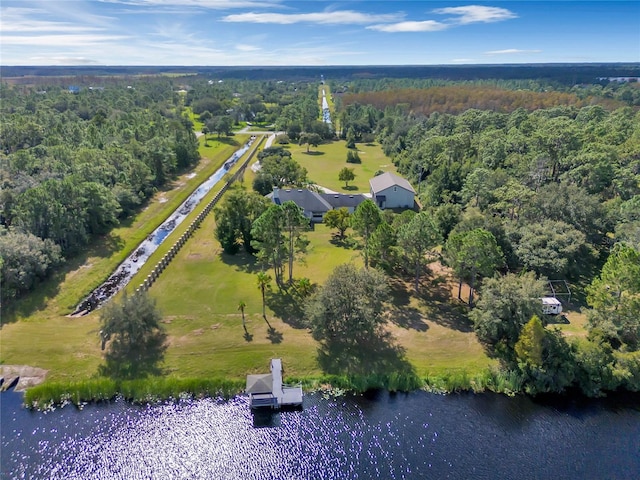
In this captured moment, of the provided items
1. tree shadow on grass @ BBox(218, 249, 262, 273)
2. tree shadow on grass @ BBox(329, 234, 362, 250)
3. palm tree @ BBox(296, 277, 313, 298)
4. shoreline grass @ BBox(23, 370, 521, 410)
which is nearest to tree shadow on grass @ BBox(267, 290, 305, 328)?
palm tree @ BBox(296, 277, 313, 298)

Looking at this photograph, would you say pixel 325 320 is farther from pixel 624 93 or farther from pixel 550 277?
pixel 624 93

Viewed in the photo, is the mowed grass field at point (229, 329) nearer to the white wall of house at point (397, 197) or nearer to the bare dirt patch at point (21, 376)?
the bare dirt patch at point (21, 376)

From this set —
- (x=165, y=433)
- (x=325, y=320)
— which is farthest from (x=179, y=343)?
(x=325, y=320)

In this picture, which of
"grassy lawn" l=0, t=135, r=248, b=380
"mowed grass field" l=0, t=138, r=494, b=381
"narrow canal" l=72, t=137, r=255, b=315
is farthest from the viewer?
"narrow canal" l=72, t=137, r=255, b=315

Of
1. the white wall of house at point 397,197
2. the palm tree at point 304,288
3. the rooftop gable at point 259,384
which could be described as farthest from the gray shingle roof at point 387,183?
the rooftop gable at point 259,384

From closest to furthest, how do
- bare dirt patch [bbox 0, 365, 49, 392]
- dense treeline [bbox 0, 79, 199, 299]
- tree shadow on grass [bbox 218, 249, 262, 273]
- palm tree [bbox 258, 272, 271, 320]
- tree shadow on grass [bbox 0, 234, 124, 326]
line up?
bare dirt patch [bbox 0, 365, 49, 392]
palm tree [bbox 258, 272, 271, 320]
tree shadow on grass [bbox 0, 234, 124, 326]
dense treeline [bbox 0, 79, 199, 299]
tree shadow on grass [bbox 218, 249, 262, 273]

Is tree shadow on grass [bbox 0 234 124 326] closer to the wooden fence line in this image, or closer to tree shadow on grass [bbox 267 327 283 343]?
the wooden fence line

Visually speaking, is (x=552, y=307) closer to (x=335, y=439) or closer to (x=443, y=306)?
(x=443, y=306)
